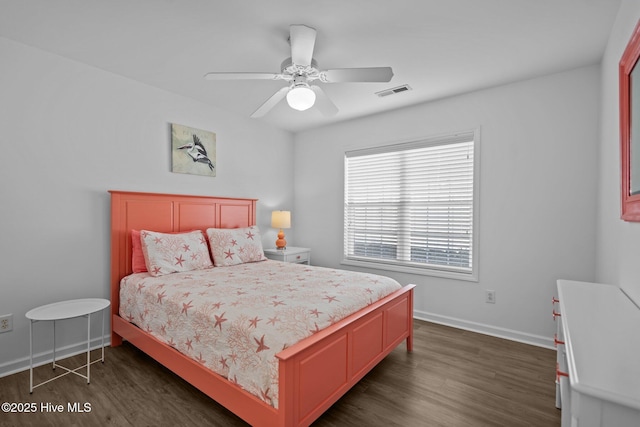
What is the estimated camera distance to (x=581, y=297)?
152cm

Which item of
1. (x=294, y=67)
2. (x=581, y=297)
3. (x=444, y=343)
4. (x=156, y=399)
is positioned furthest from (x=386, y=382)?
(x=294, y=67)

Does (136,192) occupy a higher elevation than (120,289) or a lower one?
higher

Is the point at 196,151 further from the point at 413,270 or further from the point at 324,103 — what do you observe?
the point at 413,270

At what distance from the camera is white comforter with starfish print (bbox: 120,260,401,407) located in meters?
1.57

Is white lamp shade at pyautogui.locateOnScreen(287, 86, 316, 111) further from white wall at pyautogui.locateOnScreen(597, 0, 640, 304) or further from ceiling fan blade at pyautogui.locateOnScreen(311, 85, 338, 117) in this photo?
white wall at pyautogui.locateOnScreen(597, 0, 640, 304)

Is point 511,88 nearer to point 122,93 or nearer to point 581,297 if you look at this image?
point 581,297

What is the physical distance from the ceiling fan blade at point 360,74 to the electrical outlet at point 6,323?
9.76 feet

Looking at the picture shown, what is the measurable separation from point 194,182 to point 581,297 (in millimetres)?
3492

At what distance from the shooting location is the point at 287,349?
1495mm

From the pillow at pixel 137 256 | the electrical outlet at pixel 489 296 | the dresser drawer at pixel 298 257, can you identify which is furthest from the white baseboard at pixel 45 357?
the electrical outlet at pixel 489 296

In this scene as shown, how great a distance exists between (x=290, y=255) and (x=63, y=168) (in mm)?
2516

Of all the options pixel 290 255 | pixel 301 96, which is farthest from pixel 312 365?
pixel 290 255

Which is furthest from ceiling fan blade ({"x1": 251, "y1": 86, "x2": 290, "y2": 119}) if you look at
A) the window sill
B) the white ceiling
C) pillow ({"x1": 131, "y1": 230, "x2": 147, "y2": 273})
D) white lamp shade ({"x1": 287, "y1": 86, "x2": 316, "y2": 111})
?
the window sill

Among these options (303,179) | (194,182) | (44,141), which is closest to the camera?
(44,141)
